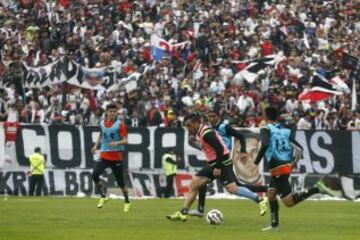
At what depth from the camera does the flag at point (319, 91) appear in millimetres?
38562

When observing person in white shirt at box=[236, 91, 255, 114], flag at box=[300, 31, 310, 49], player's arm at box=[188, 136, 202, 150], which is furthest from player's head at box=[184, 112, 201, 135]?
flag at box=[300, 31, 310, 49]

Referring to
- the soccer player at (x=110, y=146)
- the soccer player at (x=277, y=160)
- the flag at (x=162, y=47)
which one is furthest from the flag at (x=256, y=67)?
the soccer player at (x=277, y=160)

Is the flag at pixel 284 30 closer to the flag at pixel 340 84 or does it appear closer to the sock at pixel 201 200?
the flag at pixel 340 84

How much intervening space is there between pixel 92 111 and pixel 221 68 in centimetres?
554

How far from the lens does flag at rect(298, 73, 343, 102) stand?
38.6 meters

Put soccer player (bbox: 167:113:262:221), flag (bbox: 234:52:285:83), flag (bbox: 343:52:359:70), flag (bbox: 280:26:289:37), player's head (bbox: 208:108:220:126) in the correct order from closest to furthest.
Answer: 1. soccer player (bbox: 167:113:262:221)
2. player's head (bbox: 208:108:220:126)
3. flag (bbox: 343:52:359:70)
4. flag (bbox: 234:52:285:83)
5. flag (bbox: 280:26:289:37)

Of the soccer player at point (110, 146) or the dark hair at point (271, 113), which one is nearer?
the dark hair at point (271, 113)

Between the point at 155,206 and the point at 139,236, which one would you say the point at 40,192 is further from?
the point at 139,236

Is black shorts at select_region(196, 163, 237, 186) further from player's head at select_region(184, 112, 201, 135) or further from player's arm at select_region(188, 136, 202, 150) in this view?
player's arm at select_region(188, 136, 202, 150)

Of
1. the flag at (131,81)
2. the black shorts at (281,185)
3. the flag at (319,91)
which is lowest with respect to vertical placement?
the black shorts at (281,185)

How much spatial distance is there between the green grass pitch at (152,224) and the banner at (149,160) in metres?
8.13

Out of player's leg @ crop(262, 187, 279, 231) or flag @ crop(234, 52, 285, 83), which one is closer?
player's leg @ crop(262, 187, 279, 231)

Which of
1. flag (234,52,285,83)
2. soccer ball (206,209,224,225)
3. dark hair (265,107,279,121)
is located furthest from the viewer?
flag (234,52,285,83)

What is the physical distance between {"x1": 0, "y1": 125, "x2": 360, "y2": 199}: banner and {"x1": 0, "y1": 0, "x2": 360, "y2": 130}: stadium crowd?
0.95 meters
